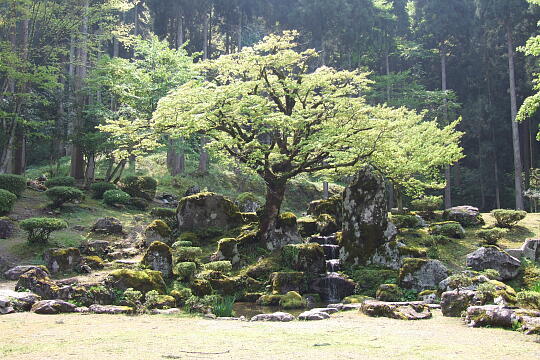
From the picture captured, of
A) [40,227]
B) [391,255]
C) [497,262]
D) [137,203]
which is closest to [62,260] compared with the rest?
[40,227]

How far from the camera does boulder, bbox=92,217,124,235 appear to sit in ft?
54.0

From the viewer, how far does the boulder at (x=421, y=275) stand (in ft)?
40.0

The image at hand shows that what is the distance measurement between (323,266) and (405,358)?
840cm

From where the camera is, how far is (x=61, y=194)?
1781 cm

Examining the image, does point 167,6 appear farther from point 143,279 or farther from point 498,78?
point 143,279

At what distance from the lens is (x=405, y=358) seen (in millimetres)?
5395

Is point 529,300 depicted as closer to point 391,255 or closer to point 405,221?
point 391,255

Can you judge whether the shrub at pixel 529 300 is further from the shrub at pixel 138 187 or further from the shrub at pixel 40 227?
the shrub at pixel 138 187

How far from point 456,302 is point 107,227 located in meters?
11.9

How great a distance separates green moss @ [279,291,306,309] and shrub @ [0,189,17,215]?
10.5m

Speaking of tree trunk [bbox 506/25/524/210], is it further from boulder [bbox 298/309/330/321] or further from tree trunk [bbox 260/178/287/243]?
boulder [bbox 298/309/330/321]

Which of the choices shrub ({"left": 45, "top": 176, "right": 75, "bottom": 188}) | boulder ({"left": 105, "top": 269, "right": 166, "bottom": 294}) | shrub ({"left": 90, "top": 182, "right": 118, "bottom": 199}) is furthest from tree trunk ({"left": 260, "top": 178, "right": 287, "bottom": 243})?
shrub ({"left": 45, "top": 176, "right": 75, "bottom": 188})

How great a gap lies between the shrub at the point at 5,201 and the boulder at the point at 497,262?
1511 cm

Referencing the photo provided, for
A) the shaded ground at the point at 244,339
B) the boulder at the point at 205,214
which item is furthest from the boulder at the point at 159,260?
the shaded ground at the point at 244,339
